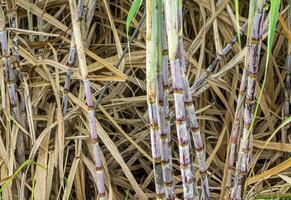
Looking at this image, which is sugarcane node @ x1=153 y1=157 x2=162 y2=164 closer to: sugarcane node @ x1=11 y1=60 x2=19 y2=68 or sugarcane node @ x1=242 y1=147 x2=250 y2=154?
sugarcane node @ x1=242 y1=147 x2=250 y2=154

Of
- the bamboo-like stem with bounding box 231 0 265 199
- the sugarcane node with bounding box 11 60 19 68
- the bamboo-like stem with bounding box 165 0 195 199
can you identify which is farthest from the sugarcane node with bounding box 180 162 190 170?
the sugarcane node with bounding box 11 60 19 68

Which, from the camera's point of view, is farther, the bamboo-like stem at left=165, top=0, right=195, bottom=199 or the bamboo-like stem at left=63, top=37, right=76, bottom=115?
the bamboo-like stem at left=63, top=37, right=76, bottom=115

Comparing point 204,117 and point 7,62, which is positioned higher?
point 7,62

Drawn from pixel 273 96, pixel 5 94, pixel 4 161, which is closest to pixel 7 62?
pixel 5 94

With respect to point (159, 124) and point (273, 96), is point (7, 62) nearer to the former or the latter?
point (159, 124)

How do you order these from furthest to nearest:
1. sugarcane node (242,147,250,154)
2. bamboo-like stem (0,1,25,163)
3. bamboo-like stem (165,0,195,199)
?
bamboo-like stem (0,1,25,163) → sugarcane node (242,147,250,154) → bamboo-like stem (165,0,195,199)

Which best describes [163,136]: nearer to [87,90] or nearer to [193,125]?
[193,125]

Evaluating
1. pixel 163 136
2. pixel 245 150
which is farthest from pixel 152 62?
pixel 245 150
